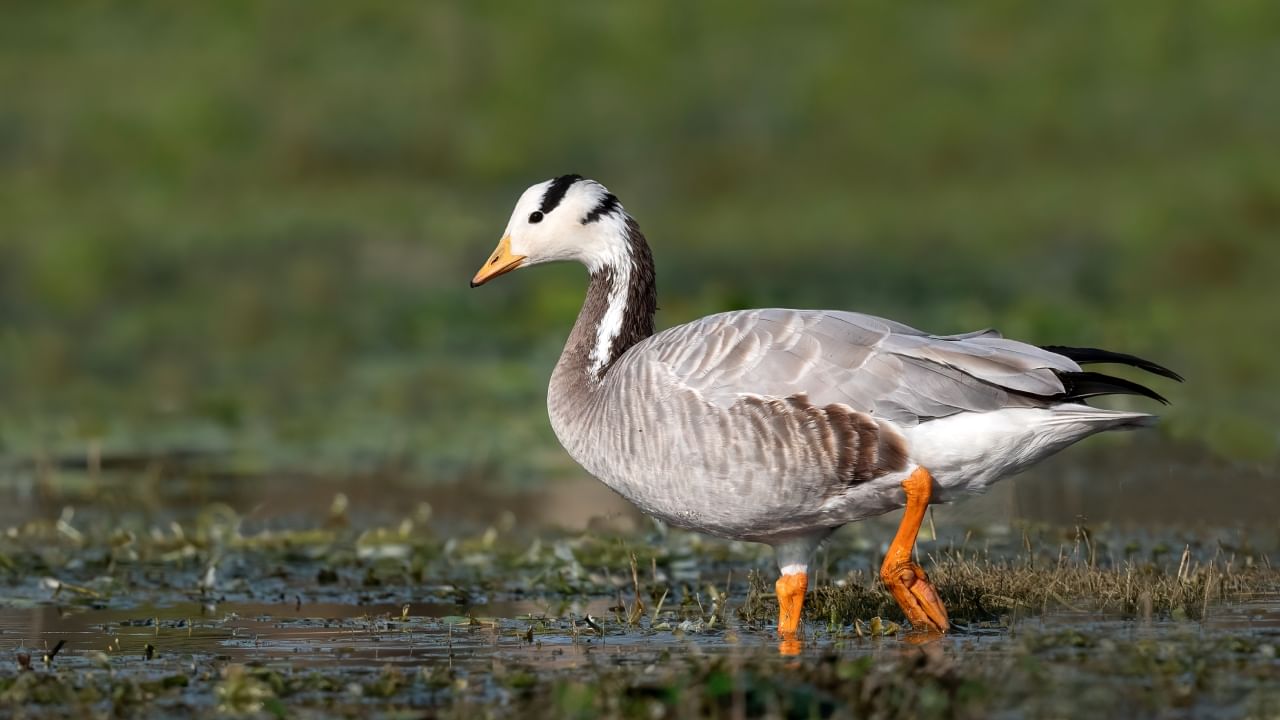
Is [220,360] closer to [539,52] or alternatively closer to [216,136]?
[216,136]

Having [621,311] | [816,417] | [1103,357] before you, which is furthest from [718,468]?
[1103,357]

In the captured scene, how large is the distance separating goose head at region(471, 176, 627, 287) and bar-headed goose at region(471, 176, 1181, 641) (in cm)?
82

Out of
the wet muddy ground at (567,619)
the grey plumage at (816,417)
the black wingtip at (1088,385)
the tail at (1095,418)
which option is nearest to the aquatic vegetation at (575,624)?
the wet muddy ground at (567,619)

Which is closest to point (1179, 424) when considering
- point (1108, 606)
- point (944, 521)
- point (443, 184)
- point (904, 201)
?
point (944, 521)

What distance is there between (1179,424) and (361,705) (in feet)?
36.2

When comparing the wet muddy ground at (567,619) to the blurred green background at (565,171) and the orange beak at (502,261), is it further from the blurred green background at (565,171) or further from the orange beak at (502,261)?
the blurred green background at (565,171)

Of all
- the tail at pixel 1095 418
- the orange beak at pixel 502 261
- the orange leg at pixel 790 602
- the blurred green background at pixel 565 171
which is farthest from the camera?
the blurred green background at pixel 565 171

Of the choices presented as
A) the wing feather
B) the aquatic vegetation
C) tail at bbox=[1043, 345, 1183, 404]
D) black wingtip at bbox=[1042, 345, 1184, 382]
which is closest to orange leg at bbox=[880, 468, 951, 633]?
the aquatic vegetation

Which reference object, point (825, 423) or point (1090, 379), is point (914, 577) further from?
point (1090, 379)

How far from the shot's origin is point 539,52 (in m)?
35.5

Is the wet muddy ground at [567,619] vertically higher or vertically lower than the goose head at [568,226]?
lower

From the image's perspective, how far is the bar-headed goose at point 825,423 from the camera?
8.49 metres

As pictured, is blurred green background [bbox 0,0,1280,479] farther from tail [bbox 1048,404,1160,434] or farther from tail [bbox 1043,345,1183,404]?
tail [bbox 1048,404,1160,434]

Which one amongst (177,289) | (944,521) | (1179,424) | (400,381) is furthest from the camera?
(177,289)
